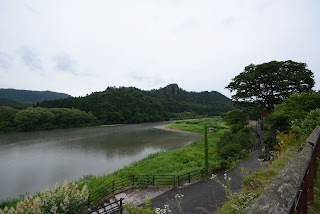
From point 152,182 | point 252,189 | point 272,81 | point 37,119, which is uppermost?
point 272,81

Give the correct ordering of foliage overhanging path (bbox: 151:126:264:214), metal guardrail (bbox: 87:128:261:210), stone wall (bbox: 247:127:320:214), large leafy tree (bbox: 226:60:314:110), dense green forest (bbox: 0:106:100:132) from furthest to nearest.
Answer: dense green forest (bbox: 0:106:100:132) < large leafy tree (bbox: 226:60:314:110) < metal guardrail (bbox: 87:128:261:210) < foliage overhanging path (bbox: 151:126:264:214) < stone wall (bbox: 247:127:320:214)

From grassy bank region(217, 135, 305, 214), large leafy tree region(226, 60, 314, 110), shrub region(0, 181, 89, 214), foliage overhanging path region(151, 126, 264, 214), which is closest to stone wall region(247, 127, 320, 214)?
grassy bank region(217, 135, 305, 214)

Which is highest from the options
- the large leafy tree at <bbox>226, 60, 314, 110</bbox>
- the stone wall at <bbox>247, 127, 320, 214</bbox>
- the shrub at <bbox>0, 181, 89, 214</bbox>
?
the large leafy tree at <bbox>226, 60, 314, 110</bbox>

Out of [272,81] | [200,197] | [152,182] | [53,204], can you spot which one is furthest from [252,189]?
[272,81]

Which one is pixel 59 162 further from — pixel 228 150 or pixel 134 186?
pixel 228 150

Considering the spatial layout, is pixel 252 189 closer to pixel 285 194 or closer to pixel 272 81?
pixel 285 194

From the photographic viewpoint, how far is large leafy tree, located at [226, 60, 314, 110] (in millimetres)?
19203

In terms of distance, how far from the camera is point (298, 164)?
1.60 m

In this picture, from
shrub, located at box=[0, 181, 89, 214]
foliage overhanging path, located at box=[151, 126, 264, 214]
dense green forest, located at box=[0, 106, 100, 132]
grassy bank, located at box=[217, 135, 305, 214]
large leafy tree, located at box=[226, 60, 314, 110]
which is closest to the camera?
grassy bank, located at box=[217, 135, 305, 214]

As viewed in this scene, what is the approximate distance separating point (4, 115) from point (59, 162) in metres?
50.6

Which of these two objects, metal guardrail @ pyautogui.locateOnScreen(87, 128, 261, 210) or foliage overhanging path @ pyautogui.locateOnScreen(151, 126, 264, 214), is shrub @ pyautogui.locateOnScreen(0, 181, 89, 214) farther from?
foliage overhanging path @ pyautogui.locateOnScreen(151, 126, 264, 214)

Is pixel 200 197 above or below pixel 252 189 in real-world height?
below

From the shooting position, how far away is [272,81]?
19859 mm

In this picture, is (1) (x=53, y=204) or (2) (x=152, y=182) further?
(2) (x=152, y=182)
